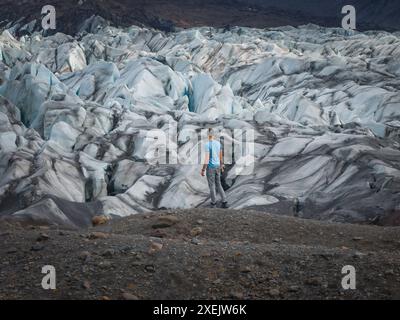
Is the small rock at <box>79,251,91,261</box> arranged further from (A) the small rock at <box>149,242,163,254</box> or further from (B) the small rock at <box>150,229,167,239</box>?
(B) the small rock at <box>150,229,167,239</box>

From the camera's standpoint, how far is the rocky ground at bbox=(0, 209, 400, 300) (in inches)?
225

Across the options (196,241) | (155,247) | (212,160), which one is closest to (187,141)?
(212,160)

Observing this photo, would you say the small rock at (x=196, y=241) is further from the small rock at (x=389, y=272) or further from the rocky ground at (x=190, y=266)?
the small rock at (x=389, y=272)

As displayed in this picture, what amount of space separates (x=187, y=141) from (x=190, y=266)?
13.4 m

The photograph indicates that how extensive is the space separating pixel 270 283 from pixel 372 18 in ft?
317

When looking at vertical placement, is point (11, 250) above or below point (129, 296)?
above

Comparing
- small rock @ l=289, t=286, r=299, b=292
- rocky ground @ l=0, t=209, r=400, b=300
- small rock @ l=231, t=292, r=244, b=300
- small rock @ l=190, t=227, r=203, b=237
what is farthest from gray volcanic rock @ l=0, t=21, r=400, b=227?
small rock @ l=231, t=292, r=244, b=300

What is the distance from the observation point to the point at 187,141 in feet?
64.1

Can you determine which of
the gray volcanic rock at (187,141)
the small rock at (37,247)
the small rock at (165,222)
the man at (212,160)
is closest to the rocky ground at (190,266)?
the small rock at (37,247)

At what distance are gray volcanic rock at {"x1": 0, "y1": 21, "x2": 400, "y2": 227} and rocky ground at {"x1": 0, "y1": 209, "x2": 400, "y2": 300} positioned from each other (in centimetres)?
413

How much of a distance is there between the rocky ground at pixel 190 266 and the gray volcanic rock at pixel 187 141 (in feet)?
13.6

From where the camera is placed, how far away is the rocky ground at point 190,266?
5.70 m

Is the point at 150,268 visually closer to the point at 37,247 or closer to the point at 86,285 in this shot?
the point at 86,285
